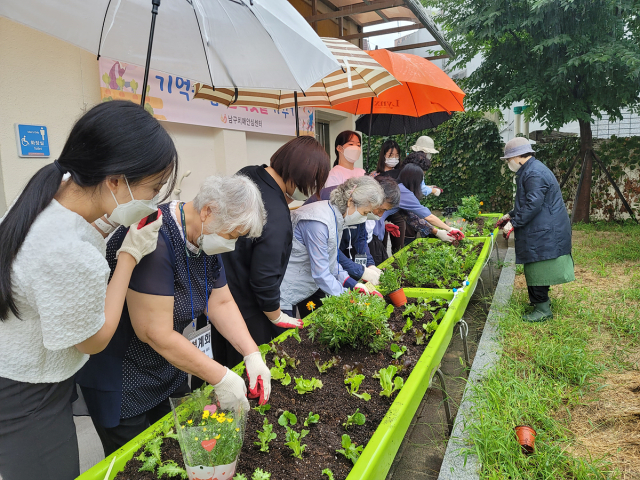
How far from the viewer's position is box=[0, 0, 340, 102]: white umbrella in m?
2.10

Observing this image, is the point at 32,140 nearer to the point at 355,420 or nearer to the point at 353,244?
the point at 353,244

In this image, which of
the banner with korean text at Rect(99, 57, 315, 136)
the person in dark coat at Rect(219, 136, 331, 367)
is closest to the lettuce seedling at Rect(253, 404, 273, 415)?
the person in dark coat at Rect(219, 136, 331, 367)

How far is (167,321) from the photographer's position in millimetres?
1521

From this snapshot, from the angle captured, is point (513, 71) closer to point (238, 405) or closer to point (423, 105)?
point (423, 105)

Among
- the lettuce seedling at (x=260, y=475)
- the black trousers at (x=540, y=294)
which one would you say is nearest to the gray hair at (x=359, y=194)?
the lettuce seedling at (x=260, y=475)

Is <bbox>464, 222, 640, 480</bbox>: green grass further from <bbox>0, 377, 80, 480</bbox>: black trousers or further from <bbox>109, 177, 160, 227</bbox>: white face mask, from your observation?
<bbox>109, 177, 160, 227</bbox>: white face mask

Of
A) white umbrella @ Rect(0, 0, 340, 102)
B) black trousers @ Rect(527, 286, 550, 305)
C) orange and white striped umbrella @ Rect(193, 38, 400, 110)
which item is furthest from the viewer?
black trousers @ Rect(527, 286, 550, 305)

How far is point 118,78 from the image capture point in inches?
152

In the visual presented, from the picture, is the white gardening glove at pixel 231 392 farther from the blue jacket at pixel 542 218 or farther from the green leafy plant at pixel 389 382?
the blue jacket at pixel 542 218

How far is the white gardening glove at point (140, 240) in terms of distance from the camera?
1387 mm

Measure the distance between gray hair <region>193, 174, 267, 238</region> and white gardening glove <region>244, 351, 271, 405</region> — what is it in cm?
59

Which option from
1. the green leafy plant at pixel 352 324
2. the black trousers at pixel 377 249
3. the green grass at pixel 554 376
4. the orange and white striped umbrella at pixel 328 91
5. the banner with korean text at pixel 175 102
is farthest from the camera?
the black trousers at pixel 377 249

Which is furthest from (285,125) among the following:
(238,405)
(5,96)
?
(238,405)

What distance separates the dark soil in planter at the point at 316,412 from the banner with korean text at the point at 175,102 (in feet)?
9.61
